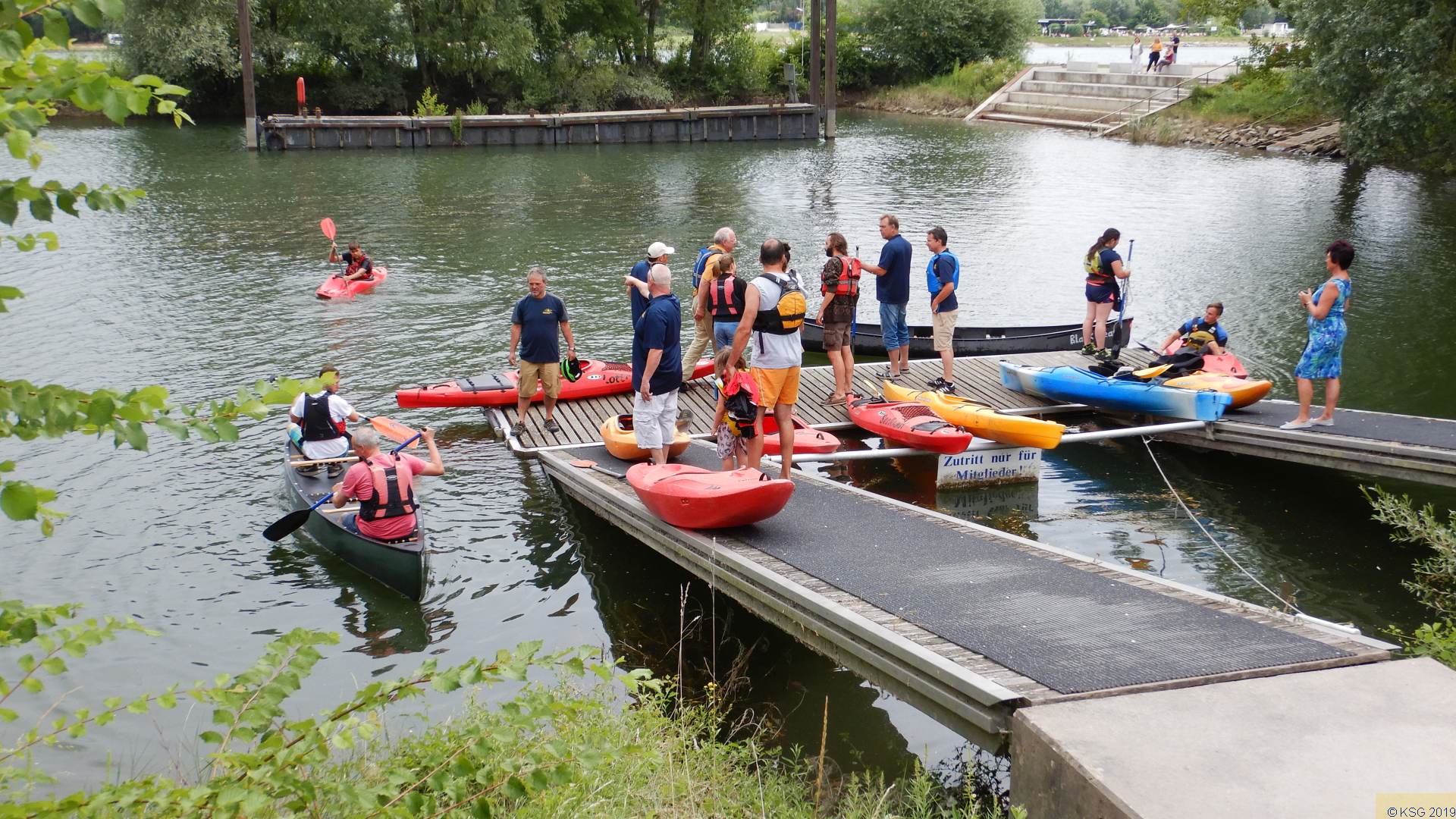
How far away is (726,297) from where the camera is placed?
32.9ft

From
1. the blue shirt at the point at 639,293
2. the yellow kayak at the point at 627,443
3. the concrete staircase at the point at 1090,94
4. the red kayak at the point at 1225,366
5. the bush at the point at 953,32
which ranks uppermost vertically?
the bush at the point at 953,32

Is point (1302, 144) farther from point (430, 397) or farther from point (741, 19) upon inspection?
point (430, 397)

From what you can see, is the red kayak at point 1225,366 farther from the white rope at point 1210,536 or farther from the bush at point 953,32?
the bush at point 953,32

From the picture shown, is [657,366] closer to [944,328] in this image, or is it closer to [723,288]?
[723,288]

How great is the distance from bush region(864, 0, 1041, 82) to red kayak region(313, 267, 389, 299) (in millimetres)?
40075

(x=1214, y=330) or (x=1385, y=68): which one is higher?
(x=1385, y=68)

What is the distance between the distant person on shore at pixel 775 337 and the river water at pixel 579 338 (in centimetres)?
152

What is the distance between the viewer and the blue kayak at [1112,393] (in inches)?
451

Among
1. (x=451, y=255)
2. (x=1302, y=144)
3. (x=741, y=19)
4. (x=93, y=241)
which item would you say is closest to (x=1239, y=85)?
(x=1302, y=144)

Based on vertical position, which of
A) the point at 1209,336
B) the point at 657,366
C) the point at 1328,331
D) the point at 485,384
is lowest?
the point at 485,384

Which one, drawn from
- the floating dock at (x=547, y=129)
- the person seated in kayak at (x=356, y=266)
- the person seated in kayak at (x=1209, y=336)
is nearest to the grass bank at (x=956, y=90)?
the floating dock at (x=547, y=129)

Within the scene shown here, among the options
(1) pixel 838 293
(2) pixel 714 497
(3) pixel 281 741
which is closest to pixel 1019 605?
(2) pixel 714 497

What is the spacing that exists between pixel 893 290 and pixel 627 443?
12.5ft

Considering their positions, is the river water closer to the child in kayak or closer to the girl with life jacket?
the child in kayak
